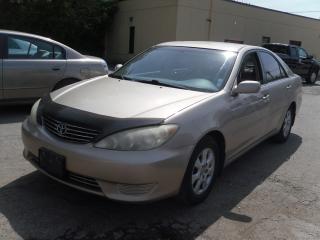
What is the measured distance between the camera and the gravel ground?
340cm

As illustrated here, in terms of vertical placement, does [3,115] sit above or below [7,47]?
below

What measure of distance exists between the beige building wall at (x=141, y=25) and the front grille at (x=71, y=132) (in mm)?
19598

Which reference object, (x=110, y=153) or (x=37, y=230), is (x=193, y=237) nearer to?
(x=110, y=153)

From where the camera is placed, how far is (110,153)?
329 cm

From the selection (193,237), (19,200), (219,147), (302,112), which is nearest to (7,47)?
(19,200)

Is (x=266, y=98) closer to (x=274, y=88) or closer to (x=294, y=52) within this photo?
(x=274, y=88)

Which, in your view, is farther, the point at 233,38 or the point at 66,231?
the point at 233,38

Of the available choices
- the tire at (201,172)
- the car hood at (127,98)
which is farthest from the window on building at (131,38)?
the tire at (201,172)

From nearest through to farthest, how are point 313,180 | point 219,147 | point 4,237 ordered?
point 4,237, point 219,147, point 313,180

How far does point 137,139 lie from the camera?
132 inches

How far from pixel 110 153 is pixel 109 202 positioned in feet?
2.60

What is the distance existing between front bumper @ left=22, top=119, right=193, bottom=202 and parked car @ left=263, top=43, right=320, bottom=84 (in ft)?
53.1

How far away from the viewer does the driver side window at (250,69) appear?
4.81 m

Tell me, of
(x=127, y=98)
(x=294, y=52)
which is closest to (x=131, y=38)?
(x=294, y=52)
